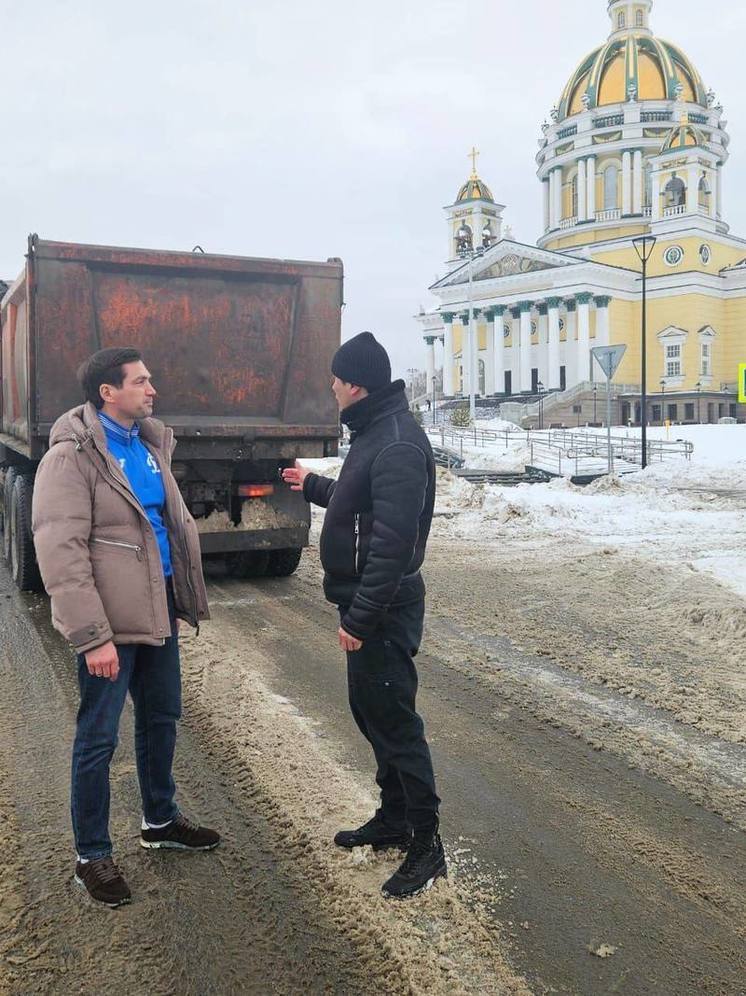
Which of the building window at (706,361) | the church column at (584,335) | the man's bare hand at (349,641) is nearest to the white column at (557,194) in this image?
the church column at (584,335)

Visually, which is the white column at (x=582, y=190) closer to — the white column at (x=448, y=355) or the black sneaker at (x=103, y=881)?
the white column at (x=448, y=355)

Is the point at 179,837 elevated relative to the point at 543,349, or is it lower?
lower

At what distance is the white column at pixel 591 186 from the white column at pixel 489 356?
38.4 ft

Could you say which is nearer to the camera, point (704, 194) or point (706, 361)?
point (706, 361)

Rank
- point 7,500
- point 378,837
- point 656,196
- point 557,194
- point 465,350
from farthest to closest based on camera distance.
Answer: point 557,194, point 465,350, point 656,196, point 7,500, point 378,837

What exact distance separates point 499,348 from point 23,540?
66.9m

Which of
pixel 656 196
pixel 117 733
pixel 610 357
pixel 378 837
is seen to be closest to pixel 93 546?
pixel 117 733

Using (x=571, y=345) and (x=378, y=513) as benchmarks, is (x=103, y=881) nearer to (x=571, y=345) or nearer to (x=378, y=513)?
(x=378, y=513)

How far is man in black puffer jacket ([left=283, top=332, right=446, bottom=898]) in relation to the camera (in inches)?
127

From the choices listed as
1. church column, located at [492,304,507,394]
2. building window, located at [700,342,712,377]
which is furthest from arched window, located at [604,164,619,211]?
building window, located at [700,342,712,377]

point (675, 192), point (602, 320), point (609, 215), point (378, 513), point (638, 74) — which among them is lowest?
point (378, 513)

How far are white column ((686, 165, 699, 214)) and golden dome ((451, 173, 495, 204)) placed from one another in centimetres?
1957

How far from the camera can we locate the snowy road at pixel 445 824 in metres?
2.86

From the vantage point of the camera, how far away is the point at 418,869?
3.30 metres
